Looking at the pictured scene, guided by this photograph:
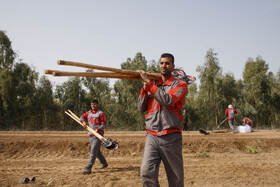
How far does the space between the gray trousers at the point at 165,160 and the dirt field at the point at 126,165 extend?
9.50 ft

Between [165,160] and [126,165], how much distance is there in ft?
18.3

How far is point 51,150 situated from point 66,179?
5.56 m

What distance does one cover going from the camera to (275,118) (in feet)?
90.7

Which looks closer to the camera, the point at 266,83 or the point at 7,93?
the point at 7,93

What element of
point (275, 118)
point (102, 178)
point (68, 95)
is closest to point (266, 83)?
point (275, 118)

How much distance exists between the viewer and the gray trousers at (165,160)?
10.8 ft

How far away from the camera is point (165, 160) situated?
340 centimetres

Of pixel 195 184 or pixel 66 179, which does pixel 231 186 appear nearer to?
pixel 195 184

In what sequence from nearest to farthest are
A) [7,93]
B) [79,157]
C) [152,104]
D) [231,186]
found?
[152,104], [231,186], [79,157], [7,93]

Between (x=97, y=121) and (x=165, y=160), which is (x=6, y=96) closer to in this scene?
(x=97, y=121)

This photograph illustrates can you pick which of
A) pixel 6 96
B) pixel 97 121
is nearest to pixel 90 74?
pixel 97 121

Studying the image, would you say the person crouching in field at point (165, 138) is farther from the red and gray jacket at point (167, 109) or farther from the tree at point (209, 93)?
the tree at point (209, 93)

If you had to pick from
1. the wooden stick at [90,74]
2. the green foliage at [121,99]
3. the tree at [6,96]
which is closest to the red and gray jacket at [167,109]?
the wooden stick at [90,74]

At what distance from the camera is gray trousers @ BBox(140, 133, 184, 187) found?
3299mm
